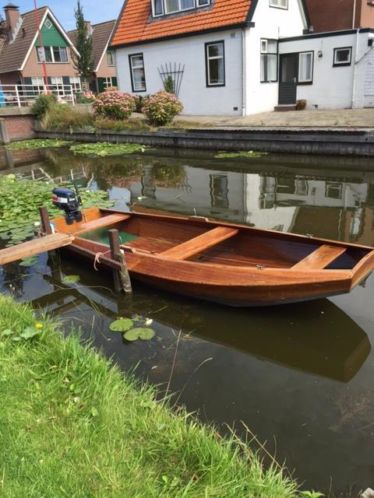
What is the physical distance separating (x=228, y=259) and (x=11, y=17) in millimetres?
40414

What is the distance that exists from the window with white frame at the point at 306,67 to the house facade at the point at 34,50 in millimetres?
24045

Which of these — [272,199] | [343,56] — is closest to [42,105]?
[343,56]

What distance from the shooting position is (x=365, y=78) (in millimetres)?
17000

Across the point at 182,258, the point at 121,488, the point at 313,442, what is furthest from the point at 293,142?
the point at 121,488

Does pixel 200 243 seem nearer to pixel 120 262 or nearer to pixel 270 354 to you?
pixel 120 262

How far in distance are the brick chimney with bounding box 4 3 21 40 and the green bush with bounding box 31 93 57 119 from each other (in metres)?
20.0

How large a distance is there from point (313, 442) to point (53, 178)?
1145 centimetres

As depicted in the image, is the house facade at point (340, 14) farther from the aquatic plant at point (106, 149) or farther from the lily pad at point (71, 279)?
the lily pad at point (71, 279)

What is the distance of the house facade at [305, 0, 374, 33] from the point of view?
19.8 metres

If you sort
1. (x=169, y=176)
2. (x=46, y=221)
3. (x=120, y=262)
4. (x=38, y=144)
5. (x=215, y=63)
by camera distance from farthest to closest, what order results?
(x=38, y=144), (x=215, y=63), (x=169, y=176), (x=46, y=221), (x=120, y=262)

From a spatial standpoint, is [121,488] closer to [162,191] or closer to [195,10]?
[162,191]

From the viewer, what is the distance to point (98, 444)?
260cm

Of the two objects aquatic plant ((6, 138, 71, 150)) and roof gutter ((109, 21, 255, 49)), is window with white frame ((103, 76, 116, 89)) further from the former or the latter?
aquatic plant ((6, 138, 71, 150))

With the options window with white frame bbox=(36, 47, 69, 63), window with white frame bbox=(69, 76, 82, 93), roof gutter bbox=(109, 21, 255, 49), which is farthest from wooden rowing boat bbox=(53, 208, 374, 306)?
window with white frame bbox=(69, 76, 82, 93)
